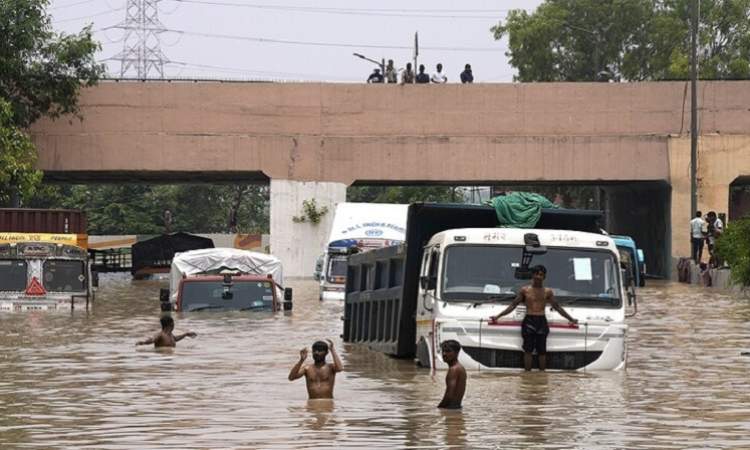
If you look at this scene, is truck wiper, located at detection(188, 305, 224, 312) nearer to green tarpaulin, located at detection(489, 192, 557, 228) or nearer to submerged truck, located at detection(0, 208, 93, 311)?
submerged truck, located at detection(0, 208, 93, 311)

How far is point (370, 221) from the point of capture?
4259cm

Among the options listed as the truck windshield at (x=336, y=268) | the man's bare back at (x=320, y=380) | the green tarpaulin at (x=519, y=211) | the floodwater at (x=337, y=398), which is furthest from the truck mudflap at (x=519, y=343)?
the truck windshield at (x=336, y=268)

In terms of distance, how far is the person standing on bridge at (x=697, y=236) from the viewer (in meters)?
49.8

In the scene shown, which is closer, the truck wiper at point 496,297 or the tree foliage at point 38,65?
the truck wiper at point 496,297

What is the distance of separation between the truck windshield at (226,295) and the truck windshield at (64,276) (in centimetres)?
531

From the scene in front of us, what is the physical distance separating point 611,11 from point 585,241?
76950 mm

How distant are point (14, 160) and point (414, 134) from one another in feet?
42.9

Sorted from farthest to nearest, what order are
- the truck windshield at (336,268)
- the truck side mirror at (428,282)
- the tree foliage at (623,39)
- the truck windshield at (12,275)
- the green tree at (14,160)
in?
the tree foliage at (623,39) < the green tree at (14,160) < the truck windshield at (336,268) < the truck windshield at (12,275) < the truck side mirror at (428,282)

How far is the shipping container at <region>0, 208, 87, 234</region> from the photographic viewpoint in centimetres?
4447

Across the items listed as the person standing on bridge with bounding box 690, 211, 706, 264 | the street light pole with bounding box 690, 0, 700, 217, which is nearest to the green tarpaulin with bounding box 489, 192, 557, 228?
the person standing on bridge with bounding box 690, 211, 706, 264

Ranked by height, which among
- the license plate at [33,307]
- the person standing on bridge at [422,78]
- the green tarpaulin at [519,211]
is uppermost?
the person standing on bridge at [422,78]

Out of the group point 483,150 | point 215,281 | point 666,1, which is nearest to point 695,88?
point 483,150

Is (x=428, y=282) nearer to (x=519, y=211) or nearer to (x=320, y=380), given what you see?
(x=519, y=211)

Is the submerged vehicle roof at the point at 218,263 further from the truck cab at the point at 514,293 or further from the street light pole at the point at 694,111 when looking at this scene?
the street light pole at the point at 694,111
